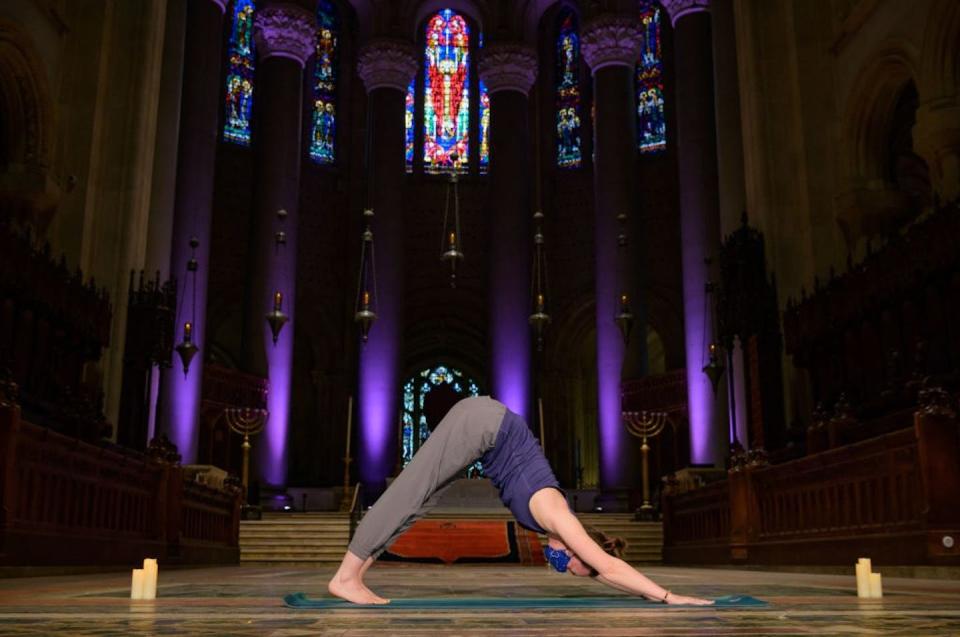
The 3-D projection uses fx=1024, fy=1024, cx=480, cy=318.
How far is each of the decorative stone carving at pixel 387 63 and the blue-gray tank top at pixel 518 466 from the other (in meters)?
20.6

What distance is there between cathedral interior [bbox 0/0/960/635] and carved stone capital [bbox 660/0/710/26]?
8cm

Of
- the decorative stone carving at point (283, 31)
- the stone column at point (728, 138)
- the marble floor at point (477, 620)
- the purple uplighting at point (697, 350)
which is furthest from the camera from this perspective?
the decorative stone carving at point (283, 31)

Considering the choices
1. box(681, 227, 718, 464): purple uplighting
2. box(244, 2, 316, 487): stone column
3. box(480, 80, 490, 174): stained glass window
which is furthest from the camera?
box(480, 80, 490, 174): stained glass window

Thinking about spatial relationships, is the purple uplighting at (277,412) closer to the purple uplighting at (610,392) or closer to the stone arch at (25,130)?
the purple uplighting at (610,392)

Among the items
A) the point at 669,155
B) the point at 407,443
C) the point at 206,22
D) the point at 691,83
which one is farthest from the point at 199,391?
the point at 669,155

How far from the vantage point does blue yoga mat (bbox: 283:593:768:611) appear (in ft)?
10.9

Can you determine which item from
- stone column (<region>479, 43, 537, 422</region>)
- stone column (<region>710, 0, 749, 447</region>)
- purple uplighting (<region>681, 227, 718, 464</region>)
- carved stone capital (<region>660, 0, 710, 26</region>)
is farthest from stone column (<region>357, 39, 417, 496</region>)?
stone column (<region>710, 0, 749, 447</region>)

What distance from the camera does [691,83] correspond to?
20.0 meters

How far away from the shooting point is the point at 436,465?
11.2 ft

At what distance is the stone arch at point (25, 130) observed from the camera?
491 inches

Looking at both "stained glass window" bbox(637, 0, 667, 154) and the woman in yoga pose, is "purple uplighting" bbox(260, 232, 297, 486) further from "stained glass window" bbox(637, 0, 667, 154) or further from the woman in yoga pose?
the woman in yoga pose

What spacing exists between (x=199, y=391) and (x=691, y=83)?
10933mm

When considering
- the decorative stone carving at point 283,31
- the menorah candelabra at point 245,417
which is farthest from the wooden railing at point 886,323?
the decorative stone carving at point 283,31

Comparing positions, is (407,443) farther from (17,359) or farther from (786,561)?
(786,561)
